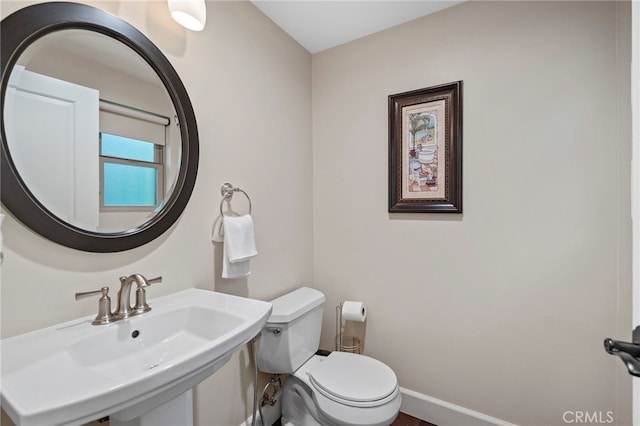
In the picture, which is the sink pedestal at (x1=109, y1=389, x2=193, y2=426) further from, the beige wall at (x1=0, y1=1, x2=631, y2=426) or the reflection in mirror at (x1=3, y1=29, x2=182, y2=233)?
the reflection in mirror at (x1=3, y1=29, x2=182, y2=233)

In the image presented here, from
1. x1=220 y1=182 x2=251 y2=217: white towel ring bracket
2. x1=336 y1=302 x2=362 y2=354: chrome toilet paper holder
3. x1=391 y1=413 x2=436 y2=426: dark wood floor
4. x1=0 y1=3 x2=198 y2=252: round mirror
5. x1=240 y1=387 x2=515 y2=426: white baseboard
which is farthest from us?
x1=336 y1=302 x2=362 y2=354: chrome toilet paper holder

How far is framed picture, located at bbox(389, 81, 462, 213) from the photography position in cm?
159

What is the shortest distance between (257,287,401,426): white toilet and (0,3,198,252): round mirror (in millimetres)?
783

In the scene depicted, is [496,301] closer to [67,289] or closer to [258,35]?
[67,289]

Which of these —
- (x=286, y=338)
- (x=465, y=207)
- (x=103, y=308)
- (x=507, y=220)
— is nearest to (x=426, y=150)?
(x=465, y=207)

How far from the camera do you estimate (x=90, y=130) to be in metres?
0.94

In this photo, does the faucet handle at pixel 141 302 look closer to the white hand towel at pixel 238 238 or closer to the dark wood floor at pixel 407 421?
the white hand towel at pixel 238 238

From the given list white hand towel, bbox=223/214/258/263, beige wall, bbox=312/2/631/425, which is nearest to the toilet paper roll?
beige wall, bbox=312/2/631/425

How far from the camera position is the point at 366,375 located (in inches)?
56.9

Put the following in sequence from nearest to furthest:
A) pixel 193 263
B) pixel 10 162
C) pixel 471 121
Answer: pixel 10 162 → pixel 193 263 → pixel 471 121

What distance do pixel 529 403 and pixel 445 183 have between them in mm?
1203

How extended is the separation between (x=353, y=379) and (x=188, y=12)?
1.75 m

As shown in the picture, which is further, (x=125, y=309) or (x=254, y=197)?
(x=254, y=197)

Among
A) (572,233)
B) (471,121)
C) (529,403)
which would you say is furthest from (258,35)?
(529,403)
